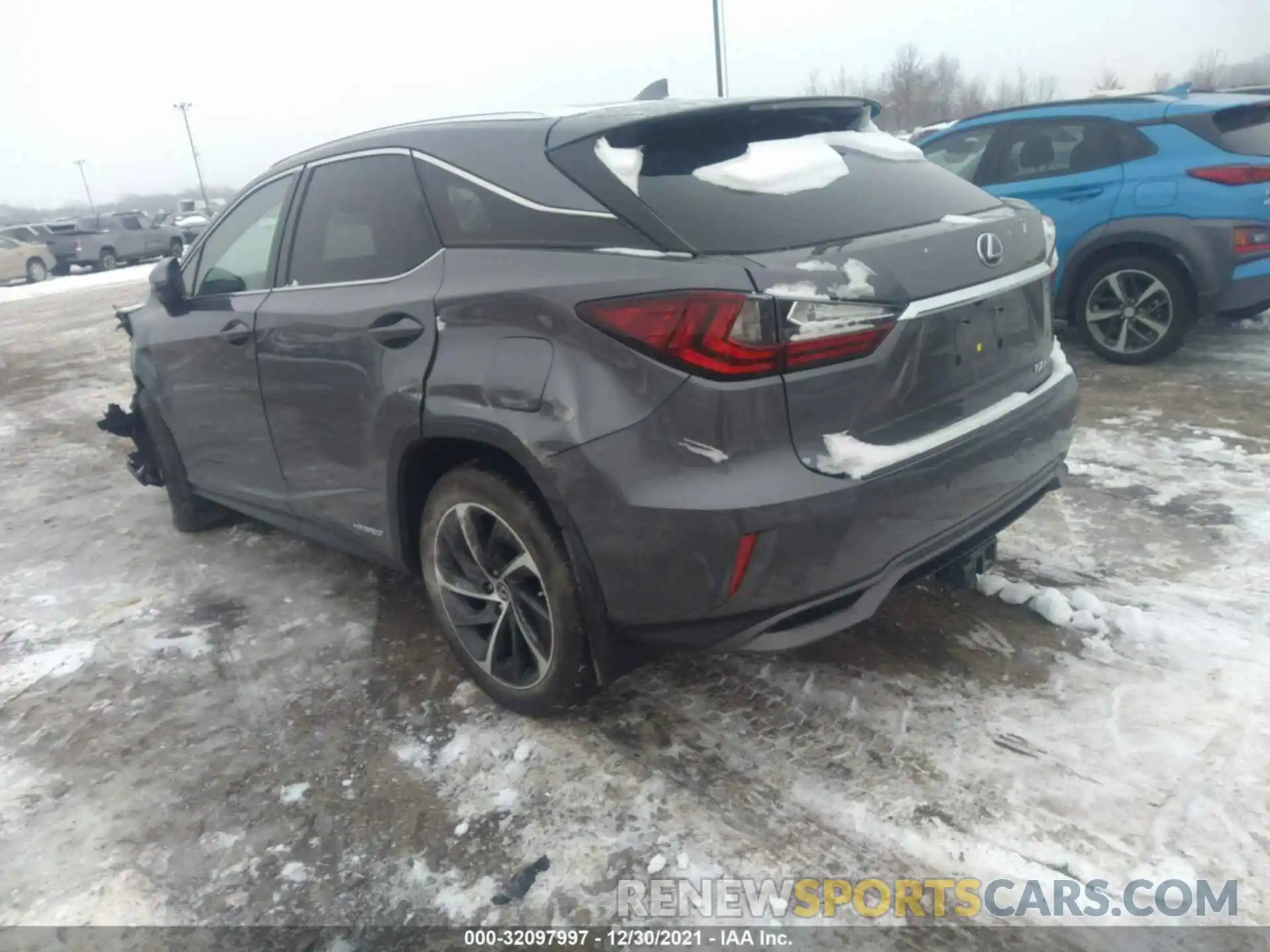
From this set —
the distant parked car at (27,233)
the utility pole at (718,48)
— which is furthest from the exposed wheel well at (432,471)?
the distant parked car at (27,233)

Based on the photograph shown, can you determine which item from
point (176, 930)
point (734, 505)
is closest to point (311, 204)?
point (734, 505)

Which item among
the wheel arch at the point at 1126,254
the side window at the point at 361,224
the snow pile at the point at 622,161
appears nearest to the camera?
the snow pile at the point at 622,161

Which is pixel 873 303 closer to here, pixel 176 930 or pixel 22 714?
pixel 176 930

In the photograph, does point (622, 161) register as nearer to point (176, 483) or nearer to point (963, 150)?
point (176, 483)

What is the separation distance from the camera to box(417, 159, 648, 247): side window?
2391 millimetres

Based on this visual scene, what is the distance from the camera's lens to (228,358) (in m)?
3.75

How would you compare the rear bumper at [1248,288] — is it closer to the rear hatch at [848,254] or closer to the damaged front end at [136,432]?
the rear hatch at [848,254]

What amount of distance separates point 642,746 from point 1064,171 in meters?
5.36

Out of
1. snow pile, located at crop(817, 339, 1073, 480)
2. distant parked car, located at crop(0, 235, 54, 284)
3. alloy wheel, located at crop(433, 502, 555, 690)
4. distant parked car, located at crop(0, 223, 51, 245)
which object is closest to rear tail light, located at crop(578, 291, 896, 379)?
snow pile, located at crop(817, 339, 1073, 480)

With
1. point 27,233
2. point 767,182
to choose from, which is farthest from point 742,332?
point 27,233

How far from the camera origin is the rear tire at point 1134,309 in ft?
19.1

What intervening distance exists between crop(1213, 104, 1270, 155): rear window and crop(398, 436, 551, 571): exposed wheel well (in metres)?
5.20

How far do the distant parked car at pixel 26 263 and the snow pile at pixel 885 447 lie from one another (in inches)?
1268

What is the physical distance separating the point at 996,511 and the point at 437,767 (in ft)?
5.83
